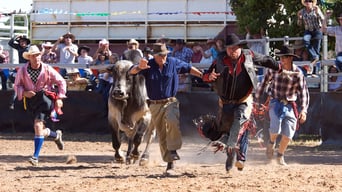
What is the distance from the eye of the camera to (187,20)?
78.3 ft

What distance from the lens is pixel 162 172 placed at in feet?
36.1

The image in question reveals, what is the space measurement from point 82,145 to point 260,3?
5.78 metres

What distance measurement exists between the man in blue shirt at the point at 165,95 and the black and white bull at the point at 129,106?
0.98m

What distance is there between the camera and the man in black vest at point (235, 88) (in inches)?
399

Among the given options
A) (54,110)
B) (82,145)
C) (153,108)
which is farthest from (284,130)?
(82,145)

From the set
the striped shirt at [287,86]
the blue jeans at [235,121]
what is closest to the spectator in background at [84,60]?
the striped shirt at [287,86]

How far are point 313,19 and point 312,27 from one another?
187 millimetres

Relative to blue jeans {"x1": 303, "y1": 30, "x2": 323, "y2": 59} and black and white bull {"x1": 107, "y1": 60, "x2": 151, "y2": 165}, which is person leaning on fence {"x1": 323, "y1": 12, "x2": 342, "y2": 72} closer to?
blue jeans {"x1": 303, "y1": 30, "x2": 323, "y2": 59}

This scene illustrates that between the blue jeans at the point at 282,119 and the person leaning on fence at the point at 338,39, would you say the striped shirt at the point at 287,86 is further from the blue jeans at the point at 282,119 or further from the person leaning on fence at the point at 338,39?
the person leaning on fence at the point at 338,39

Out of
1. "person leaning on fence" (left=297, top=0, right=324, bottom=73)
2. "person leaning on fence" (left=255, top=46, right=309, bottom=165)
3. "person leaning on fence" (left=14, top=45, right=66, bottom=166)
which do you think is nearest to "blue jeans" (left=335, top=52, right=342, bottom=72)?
"person leaning on fence" (left=297, top=0, right=324, bottom=73)

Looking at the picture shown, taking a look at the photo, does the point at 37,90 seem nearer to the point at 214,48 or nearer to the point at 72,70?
the point at 72,70

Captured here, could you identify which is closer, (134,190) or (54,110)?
(134,190)

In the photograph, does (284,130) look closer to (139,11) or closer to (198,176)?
(198,176)

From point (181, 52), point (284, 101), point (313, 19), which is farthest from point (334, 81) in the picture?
point (284, 101)
